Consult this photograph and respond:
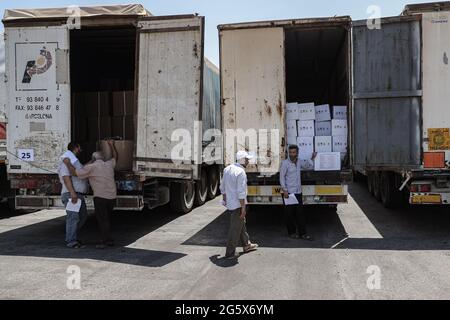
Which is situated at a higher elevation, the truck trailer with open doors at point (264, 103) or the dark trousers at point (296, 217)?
the truck trailer with open doors at point (264, 103)

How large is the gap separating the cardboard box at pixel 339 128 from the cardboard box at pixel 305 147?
389 millimetres

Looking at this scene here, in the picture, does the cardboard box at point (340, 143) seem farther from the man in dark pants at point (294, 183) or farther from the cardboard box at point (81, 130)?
the cardboard box at point (81, 130)

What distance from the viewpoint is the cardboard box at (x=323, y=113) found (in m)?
8.09

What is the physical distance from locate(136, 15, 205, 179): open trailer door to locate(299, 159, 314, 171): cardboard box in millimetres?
1846

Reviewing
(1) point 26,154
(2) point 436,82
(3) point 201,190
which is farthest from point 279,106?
(3) point 201,190

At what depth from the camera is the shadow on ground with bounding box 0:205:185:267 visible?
6.52 m

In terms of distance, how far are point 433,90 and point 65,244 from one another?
20.1ft

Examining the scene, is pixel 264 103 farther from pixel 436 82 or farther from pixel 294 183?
pixel 436 82

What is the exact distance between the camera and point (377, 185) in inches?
463

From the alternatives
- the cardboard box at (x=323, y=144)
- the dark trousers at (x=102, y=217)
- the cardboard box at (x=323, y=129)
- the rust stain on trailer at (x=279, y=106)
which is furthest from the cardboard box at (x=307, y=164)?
the dark trousers at (x=102, y=217)

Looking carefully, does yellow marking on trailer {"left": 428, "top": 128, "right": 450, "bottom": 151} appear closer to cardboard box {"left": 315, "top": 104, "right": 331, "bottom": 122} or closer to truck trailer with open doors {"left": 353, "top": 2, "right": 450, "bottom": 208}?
truck trailer with open doors {"left": 353, "top": 2, "right": 450, "bottom": 208}

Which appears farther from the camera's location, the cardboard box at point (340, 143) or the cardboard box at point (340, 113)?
the cardboard box at point (340, 113)

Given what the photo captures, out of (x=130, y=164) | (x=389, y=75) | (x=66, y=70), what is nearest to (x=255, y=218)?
(x=130, y=164)

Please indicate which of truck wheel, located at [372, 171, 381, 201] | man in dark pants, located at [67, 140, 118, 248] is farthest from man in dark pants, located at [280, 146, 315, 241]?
truck wheel, located at [372, 171, 381, 201]
